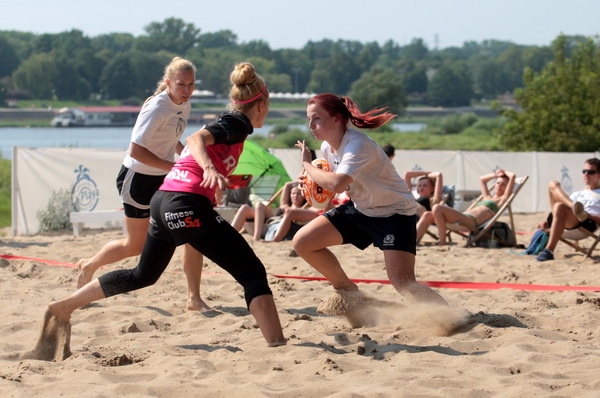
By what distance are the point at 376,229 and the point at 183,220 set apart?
1279 mm

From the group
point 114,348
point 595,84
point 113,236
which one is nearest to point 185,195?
point 114,348

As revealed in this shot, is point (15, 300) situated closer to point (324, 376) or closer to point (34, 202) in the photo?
point (324, 376)

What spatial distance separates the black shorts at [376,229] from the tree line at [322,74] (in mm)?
20571

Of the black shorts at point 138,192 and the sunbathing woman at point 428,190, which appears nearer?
the black shorts at point 138,192

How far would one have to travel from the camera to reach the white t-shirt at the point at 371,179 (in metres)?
5.54

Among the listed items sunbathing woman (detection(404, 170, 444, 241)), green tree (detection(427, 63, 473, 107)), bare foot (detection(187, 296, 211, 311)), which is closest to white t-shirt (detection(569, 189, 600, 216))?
sunbathing woman (detection(404, 170, 444, 241))

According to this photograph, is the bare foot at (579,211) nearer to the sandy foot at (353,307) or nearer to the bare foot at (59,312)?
the sandy foot at (353,307)

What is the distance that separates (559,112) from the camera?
2595 centimetres

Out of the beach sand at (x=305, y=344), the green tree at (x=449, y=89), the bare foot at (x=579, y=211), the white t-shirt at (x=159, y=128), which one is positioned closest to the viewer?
the beach sand at (x=305, y=344)

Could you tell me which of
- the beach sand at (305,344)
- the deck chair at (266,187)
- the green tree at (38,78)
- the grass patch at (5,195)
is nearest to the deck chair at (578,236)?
the beach sand at (305,344)

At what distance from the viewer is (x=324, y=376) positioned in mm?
4699

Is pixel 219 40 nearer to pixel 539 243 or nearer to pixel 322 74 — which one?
pixel 322 74

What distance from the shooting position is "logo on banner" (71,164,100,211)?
14.9 metres

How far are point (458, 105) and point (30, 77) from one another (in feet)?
177
